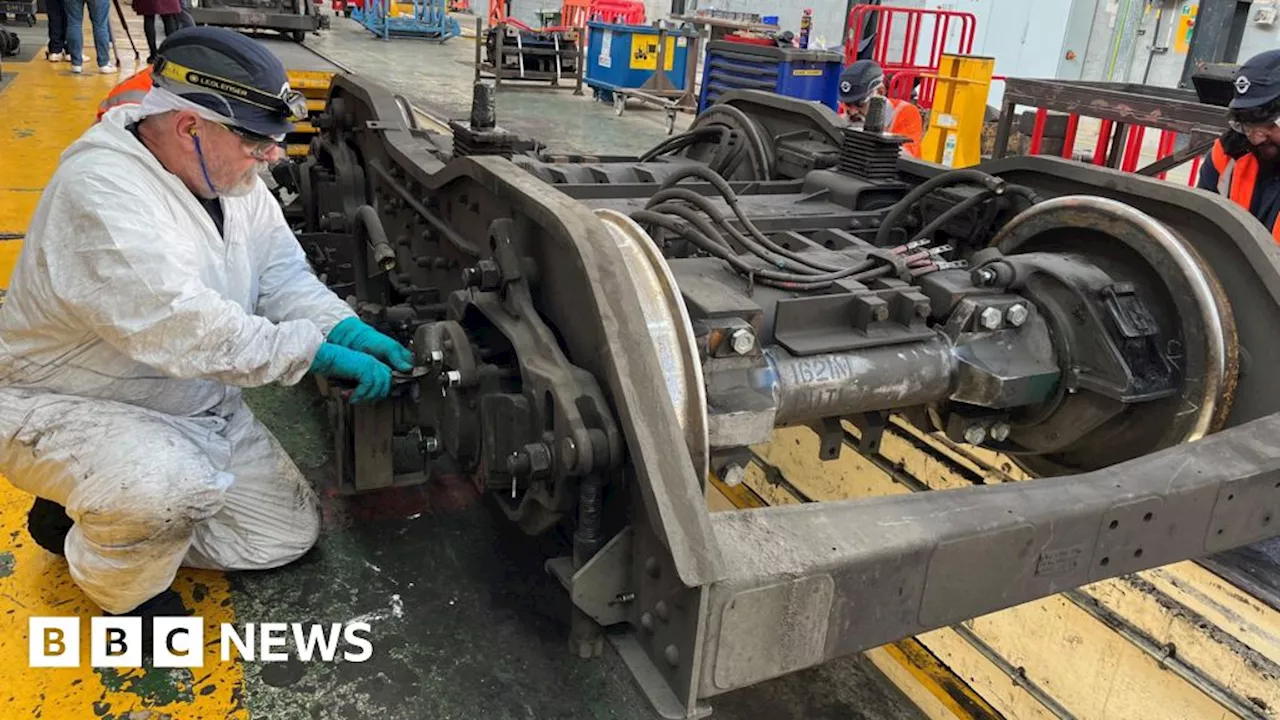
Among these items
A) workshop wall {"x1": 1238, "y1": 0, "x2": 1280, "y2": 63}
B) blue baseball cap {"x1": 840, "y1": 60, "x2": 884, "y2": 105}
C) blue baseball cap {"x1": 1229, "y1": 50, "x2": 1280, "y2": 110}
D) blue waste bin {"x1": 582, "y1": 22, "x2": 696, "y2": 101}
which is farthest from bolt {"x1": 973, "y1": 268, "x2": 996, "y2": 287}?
blue waste bin {"x1": 582, "y1": 22, "x2": 696, "y2": 101}

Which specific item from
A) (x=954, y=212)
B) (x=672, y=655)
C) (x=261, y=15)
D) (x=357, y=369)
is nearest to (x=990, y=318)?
(x=954, y=212)

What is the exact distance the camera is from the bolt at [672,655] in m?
1.49

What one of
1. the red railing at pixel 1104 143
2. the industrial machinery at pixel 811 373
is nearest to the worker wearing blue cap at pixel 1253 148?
the industrial machinery at pixel 811 373

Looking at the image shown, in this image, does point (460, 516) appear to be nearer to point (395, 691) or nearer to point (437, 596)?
point (437, 596)

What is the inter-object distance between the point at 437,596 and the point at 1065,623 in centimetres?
169

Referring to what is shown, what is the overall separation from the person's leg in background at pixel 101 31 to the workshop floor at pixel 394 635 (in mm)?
8956

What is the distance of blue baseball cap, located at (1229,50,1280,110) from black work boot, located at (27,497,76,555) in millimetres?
3982

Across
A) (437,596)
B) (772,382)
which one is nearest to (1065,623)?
(772,382)

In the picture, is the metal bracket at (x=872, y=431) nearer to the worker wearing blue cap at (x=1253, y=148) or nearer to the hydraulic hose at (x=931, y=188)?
the hydraulic hose at (x=931, y=188)

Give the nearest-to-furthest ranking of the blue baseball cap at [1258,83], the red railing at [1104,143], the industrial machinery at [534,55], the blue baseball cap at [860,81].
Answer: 1. the blue baseball cap at [1258,83]
2. the blue baseball cap at [860,81]
3. the red railing at [1104,143]
4. the industrial machinery at [534,55]

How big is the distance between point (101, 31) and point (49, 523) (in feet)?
33.0

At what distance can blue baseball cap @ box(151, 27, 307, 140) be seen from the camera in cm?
227

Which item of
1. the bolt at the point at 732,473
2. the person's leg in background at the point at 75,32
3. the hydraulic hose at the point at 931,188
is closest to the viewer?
the bolt at the point at 732,473

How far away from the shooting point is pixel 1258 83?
3432 millimetres
